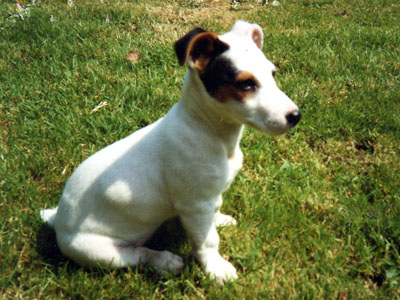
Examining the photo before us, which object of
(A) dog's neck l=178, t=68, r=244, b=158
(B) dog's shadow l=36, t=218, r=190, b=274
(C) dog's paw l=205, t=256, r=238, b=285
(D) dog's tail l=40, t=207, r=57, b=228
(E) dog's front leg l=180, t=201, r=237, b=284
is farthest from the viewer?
(D) dog's tail l=40, t=207, r=57, b=228

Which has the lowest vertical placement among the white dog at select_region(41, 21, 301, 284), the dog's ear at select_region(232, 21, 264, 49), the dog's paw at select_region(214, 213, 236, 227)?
the dog's paw at select_region(214, 213, 236, 227)

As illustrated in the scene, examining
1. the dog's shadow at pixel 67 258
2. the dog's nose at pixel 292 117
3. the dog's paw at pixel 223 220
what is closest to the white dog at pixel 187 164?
the dog's nose at pixel 292 117

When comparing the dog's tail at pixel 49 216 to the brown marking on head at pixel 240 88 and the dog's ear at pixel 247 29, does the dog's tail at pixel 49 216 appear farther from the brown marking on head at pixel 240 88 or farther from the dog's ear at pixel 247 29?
the dog's ear at pixel 247 29

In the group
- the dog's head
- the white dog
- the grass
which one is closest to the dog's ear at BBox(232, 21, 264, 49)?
the white dog

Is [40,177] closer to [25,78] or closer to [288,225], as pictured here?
[25,78]

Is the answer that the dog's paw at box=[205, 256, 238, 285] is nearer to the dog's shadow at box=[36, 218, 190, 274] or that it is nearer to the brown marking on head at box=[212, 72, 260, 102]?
the dog's shadow at box=[36, 218, 190, 274]

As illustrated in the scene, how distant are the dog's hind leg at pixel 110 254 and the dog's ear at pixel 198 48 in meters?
1.31

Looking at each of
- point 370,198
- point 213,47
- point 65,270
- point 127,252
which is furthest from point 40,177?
point 370,198

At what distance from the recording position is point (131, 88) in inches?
169

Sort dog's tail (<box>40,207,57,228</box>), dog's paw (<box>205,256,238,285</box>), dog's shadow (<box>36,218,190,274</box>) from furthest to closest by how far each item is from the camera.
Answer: dog's tail (<box>40,207,57,228</box>)
dog's shadow (<box>36,218,190,274</box>)
dog's paw (<box>205,256,238,285</box>)

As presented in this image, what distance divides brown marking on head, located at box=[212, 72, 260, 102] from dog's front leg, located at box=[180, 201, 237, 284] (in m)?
0.69

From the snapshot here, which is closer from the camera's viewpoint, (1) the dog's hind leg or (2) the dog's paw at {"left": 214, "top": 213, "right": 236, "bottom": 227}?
(1) the dog's hind leg

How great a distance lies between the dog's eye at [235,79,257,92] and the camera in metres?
1.99

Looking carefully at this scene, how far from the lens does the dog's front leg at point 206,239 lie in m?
2.25
